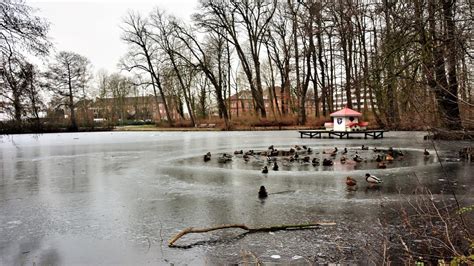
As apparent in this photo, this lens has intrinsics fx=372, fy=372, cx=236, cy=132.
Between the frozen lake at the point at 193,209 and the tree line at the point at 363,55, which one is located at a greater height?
the tree line at the point at 363,55

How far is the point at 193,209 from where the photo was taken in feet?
23.1

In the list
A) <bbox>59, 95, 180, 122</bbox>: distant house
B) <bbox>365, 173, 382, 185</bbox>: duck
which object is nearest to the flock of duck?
<bbox>365, 173, 382, 185</bbox>: duck

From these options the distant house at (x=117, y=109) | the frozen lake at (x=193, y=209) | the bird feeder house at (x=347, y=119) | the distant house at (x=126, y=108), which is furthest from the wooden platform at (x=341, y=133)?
the distant house at (x=126, y=108)

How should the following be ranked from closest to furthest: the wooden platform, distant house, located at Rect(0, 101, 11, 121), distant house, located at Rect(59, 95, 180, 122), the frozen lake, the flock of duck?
the frozen lake
the flock of duck
distant house, located at Rect(0, 101, 11, 121)
the wooden platform
distant house, located at Rect(59, 95, 180, 122)

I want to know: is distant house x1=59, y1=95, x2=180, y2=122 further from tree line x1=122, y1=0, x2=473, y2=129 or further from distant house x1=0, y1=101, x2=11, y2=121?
distant house x1=0, y1=101, x2=11, y2=121

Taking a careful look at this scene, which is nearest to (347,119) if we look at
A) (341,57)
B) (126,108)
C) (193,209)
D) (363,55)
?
(341,57)

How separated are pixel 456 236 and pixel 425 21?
3.86 m

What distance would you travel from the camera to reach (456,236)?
4680 mm

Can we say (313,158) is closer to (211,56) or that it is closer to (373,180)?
(373,180)

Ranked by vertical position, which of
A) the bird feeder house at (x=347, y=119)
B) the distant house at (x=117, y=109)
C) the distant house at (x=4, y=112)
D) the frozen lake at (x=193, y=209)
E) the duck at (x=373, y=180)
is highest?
the distant house at (x=117, y=109)

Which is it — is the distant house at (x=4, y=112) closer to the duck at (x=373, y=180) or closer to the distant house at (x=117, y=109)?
the duck at (x=373, y=180)

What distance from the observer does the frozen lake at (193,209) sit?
15.7ft

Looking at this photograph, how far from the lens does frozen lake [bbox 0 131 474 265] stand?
188 inches

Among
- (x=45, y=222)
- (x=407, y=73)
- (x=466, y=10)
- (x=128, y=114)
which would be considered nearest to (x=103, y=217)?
(x=45, y=222)
